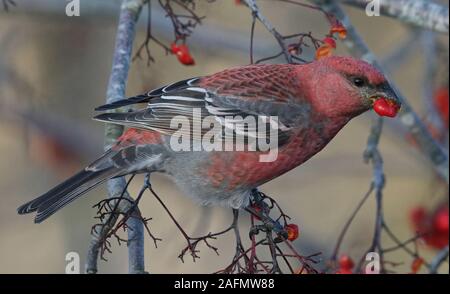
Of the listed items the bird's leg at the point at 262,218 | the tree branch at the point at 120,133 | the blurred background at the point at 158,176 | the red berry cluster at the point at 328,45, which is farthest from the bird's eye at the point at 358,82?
the blurred background at the point at 158,176

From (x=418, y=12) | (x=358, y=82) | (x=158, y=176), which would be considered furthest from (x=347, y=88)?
(x=158, y=176)

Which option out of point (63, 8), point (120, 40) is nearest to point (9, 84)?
point (63, 8)

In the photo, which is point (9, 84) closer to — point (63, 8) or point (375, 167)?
point (63, 8)

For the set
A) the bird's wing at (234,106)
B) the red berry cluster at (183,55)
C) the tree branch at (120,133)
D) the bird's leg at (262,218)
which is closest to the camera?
the tree branch at (120,133)

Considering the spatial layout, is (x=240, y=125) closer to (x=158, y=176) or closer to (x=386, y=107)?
(x=386, y=107)

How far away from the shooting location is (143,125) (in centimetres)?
372

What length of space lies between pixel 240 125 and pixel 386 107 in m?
0.67

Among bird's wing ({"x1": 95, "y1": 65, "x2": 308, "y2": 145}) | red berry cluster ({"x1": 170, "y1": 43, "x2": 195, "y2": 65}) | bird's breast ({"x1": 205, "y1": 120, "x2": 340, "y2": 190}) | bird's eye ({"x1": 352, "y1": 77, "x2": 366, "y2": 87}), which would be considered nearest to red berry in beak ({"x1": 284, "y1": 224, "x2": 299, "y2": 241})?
bird's breast ({"x1": 205, "y1": 120, "x2": 340, "y2": 190})

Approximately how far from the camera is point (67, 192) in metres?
3.69

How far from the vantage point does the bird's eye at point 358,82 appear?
Result: 3.74 m

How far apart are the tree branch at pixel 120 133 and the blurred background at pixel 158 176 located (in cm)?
62

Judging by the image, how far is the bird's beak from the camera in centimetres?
360

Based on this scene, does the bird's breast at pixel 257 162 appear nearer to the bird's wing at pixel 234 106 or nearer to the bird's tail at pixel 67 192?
the bird's wing at pixel 234 106
